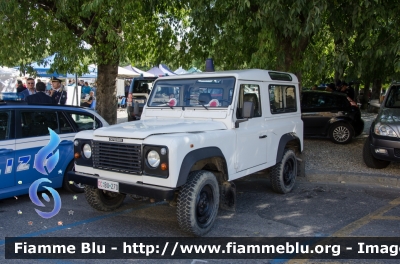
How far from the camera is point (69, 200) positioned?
618 centimetres

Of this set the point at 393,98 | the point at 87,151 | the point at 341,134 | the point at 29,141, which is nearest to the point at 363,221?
the point at 87,151

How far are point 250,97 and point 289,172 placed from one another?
1884mm

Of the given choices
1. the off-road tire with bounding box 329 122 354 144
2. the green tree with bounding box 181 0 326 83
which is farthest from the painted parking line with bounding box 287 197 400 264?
the off-road tire with bounding box 329 122 354 144

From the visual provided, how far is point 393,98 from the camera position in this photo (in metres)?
8.50

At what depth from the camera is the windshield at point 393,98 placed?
8398 mm

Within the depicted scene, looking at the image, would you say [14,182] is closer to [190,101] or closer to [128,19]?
[190,101]

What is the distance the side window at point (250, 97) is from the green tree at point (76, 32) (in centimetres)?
383

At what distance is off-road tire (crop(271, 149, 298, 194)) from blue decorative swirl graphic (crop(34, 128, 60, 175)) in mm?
3490

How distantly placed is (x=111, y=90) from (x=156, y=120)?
472cm

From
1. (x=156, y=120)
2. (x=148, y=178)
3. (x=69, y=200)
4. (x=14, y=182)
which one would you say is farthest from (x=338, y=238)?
(x=14, y=182)

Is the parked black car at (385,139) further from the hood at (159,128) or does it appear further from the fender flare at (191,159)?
Result: the fender flare at (191,159)

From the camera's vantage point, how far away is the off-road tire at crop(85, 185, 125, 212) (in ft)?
17.3

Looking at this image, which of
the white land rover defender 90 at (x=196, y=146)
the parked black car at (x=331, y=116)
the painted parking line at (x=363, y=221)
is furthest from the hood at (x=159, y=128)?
the parked black car at (x=331, y=116)

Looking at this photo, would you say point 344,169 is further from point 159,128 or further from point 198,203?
point 159,128
